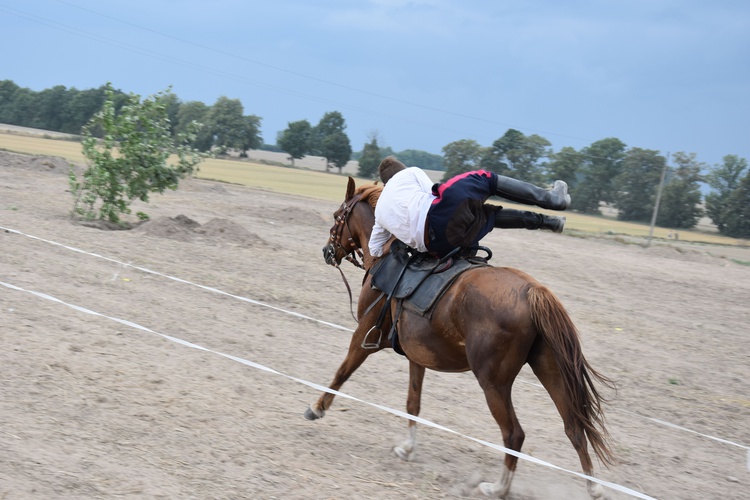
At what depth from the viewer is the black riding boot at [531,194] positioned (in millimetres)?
5297

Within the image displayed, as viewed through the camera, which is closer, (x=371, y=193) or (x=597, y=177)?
(x=371, y=193)

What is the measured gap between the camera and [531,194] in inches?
209

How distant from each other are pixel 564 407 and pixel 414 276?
58.3 inches

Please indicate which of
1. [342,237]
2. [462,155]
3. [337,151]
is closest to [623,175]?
[462,155]

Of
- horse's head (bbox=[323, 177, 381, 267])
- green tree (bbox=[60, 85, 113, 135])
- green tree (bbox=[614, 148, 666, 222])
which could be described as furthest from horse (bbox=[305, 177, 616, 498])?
green tree (bbox=[60, 85, 113, 135])

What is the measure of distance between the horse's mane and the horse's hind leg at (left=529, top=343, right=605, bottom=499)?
2131 mm

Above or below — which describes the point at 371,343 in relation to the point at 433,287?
below

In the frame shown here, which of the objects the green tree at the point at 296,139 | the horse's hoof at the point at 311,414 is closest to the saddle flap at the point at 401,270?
the horse's hoof at the point at 311,414

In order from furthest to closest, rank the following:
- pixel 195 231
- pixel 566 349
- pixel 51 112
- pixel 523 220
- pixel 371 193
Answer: pixel 51 112 < pixel 195 231 < pixel 371 193 < pixel 523 220 < pixel 566 349

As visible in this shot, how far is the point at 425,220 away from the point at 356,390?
7.91 feet

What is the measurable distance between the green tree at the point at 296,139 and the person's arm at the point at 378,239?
4710cm

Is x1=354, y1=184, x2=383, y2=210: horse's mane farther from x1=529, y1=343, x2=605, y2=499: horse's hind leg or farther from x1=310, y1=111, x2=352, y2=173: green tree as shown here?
x1=310, y1=111, x2=352, y2=173: green tree

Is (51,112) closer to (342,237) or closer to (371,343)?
(342,237)

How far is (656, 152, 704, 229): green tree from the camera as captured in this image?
99.5 feet
